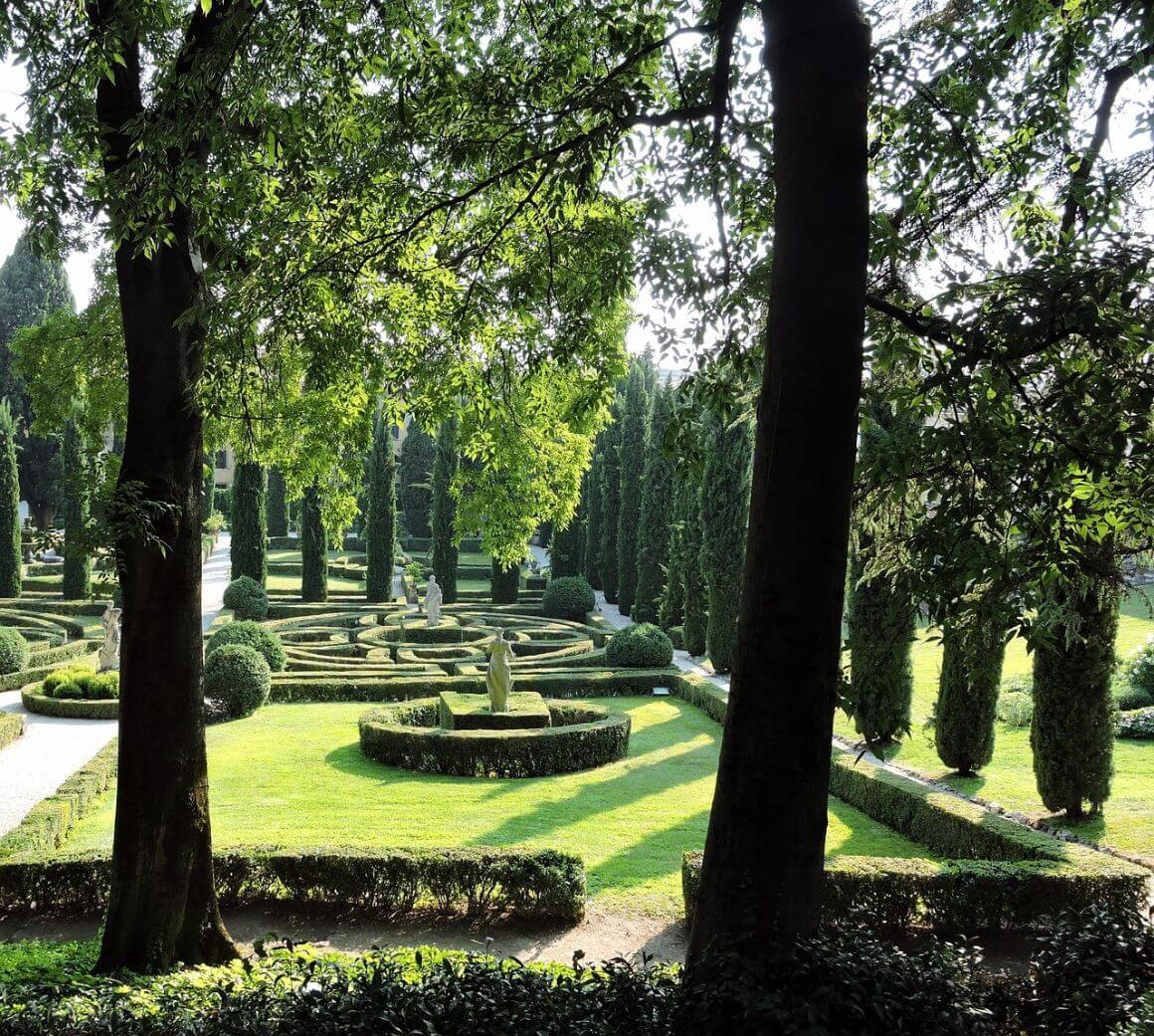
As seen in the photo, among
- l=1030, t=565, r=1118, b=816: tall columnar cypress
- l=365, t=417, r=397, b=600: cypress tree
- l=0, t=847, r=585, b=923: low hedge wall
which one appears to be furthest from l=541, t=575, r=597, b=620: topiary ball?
l=0, t=847, r=585, b=923: low hedge wall

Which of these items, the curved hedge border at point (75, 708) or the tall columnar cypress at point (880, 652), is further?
the curved hedge border at point (75, 708)

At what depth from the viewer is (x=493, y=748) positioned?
41.2 ft

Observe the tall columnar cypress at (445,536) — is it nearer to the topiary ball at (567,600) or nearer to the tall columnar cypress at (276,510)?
the topiary ball at (567,600)

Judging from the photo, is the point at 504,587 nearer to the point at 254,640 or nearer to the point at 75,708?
the point at 254,640

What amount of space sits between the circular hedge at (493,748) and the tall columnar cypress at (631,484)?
18.3 meters

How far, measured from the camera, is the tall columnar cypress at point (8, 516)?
2903cm

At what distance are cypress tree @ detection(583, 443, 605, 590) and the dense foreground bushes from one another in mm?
31269

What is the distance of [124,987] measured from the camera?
4430 millimetres

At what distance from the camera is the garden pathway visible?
36.3 feet

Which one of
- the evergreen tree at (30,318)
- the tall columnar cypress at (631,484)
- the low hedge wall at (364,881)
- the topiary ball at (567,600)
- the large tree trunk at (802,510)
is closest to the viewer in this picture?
the large tree trunk at (802,510)

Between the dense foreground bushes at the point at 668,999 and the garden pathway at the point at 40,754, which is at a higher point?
the dense foreground bushes at the point at 668,999

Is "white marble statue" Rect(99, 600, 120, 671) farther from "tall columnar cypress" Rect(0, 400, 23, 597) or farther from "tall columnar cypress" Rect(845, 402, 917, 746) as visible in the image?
"tall columnar cypress" Rect(845, 402, 917, 746)

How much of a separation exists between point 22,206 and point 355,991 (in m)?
6.24

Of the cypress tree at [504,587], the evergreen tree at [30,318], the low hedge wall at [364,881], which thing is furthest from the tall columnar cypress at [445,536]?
the low hedge wall at [364,881]
